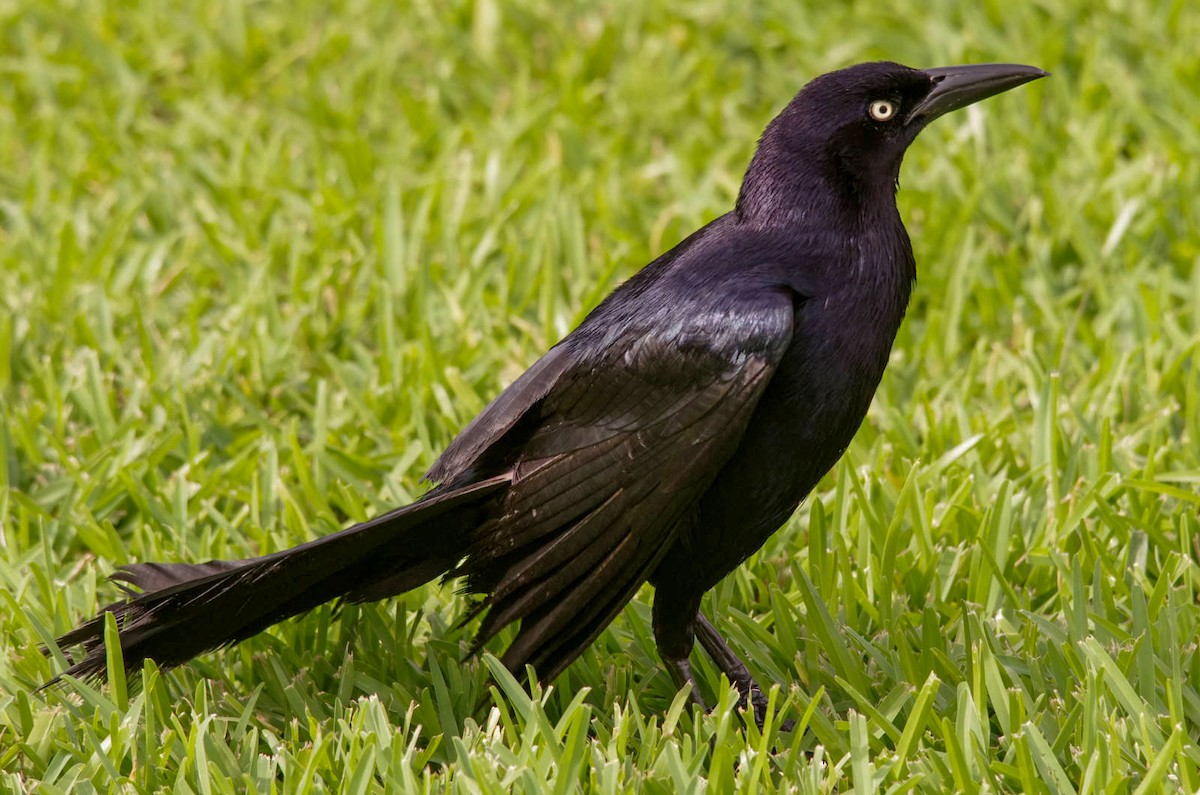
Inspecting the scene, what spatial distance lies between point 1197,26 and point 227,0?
408 cm

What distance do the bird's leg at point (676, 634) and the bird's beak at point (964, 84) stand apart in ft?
3.93

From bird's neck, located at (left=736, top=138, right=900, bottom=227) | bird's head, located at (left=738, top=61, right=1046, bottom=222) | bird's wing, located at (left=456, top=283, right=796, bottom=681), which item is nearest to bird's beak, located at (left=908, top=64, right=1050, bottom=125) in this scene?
bird's head, located at (left=738, top=61, right=1046, bottom=222)

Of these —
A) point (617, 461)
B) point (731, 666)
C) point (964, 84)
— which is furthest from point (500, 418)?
→ point (964, 84)

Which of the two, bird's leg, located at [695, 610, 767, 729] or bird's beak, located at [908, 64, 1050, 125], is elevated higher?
bird's beak, located at [908, 64, 1050, 125]

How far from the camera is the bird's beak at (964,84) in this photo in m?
3.65

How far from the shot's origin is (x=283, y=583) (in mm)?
3307

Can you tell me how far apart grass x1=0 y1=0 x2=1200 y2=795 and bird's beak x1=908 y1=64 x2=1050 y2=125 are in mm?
955

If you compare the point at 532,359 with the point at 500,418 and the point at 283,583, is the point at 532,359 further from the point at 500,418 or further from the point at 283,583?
the point at 283,583

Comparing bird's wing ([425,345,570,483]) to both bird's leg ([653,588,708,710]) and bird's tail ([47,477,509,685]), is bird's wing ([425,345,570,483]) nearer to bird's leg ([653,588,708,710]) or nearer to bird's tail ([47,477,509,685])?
bird's tail ([47,477,509,685])

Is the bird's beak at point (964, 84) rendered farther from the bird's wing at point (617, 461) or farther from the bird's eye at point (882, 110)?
the bird's wing at point (617, 461)

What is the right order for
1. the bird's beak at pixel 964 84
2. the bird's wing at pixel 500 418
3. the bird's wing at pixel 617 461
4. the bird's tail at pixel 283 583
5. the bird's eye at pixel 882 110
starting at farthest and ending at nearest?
the bird's beak at pixel 964 84
the bird's eye at pixel 882 110
the bird's wing at pixel 500 418
the bird's tail at pixel 283 583
the bird's wing at pixel 617 461

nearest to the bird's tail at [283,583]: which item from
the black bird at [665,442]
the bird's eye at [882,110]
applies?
the black bird at [665,442]

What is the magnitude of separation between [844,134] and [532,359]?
1774 mm

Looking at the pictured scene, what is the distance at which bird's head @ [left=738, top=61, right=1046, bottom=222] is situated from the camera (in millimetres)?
3459
